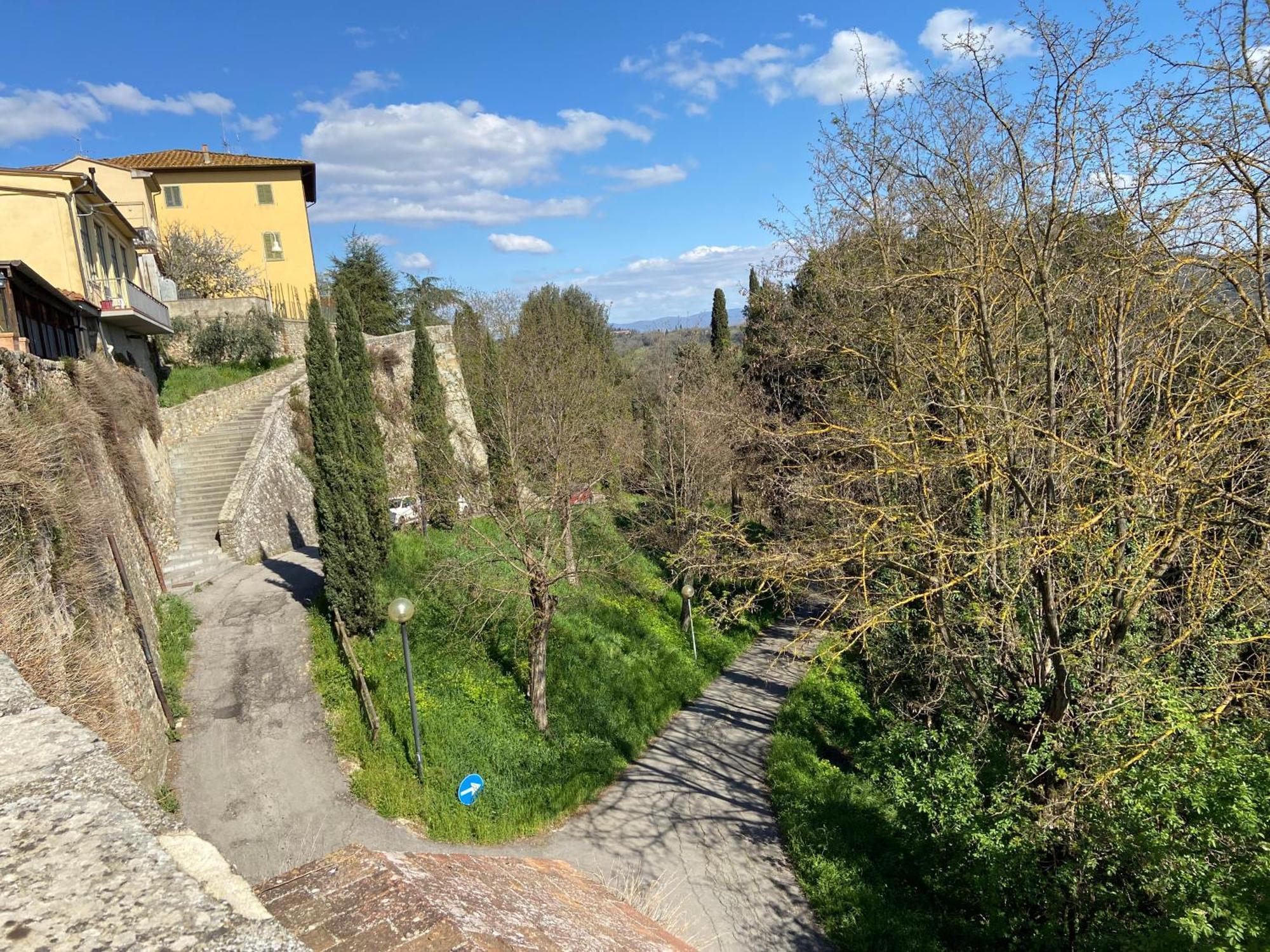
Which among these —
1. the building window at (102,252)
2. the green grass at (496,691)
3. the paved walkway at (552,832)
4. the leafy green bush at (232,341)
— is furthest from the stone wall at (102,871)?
the leafy green bush at (232,341)

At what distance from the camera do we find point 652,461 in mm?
21969

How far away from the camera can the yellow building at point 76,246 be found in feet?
49.6

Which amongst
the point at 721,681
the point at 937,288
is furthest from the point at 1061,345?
the point at 721,681

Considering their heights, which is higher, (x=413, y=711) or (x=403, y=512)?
(x=403, y=512)

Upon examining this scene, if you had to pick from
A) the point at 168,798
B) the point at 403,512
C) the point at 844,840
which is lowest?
the point at 844,840

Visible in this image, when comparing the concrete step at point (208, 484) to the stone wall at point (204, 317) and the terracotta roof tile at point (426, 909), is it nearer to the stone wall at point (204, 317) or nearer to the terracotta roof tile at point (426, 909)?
the stone wall at point (204, 317)

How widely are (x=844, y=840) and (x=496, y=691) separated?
251 inches

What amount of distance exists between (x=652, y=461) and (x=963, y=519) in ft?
45.5

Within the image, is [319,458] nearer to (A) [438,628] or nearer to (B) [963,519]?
(A) [438,628]

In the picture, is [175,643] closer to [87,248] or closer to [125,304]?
[125,304]

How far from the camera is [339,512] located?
1293 centimetres

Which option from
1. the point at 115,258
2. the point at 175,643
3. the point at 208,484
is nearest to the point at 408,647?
the point at 175,643

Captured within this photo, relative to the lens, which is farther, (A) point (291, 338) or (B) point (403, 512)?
(A) point (291, 338)

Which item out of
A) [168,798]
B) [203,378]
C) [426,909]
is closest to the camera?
[426,909]
